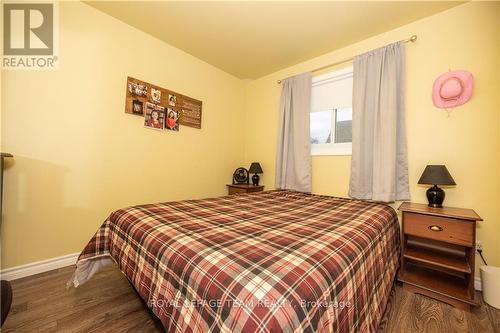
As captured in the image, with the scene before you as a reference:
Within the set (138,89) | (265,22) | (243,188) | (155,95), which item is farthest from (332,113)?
(138,89)

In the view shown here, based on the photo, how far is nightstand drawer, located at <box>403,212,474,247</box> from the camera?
1.46m

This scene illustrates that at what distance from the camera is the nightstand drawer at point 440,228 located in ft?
4.81

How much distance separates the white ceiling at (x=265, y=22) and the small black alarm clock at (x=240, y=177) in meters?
1.69

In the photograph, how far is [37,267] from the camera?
1.80 metres

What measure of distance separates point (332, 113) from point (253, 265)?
2.39 m

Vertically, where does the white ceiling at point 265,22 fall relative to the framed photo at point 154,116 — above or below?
above

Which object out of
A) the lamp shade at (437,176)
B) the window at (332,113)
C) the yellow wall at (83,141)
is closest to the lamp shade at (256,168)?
the window at (332,113)

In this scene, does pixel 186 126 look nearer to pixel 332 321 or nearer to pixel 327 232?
pixel 327 232

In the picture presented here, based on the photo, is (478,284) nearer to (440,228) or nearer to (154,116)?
(440,228)

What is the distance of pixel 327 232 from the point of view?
114 centimetres

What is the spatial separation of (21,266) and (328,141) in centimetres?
327

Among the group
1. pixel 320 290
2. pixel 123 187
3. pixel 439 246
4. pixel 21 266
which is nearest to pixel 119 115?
pixel 123 187

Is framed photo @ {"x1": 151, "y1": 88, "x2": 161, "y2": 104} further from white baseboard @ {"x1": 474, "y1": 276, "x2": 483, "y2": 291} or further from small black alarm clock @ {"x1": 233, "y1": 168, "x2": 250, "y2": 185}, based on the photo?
white baseboard @ {"x1": 474, "y1": 276, "x2": 483, "y2": 291}

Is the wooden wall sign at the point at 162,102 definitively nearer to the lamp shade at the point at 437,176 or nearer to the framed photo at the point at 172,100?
the framed photo at the point at 172,100
